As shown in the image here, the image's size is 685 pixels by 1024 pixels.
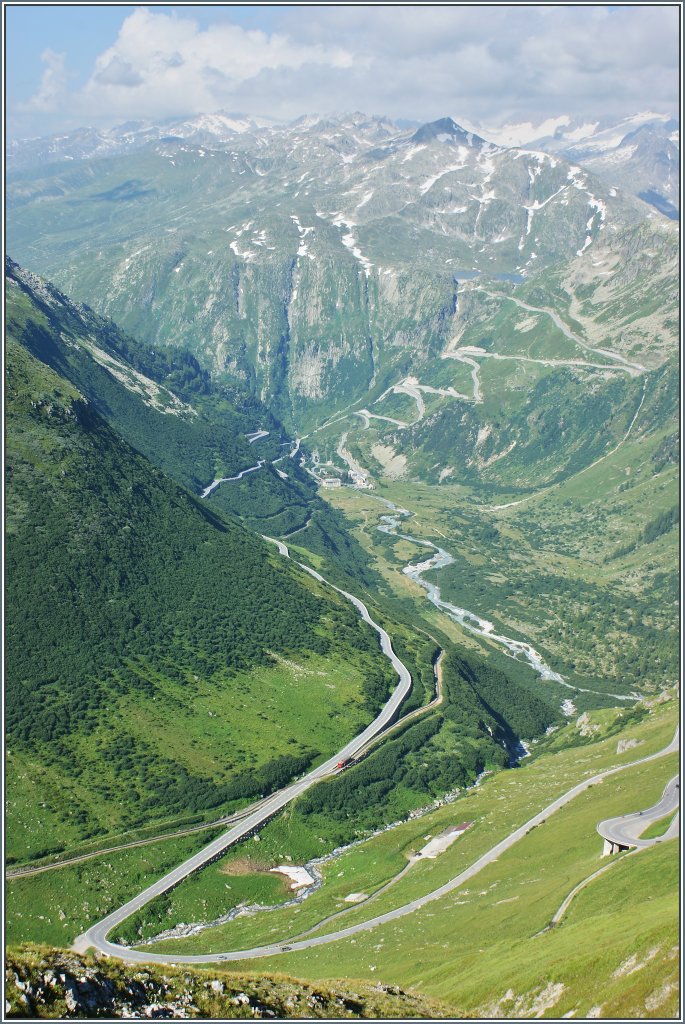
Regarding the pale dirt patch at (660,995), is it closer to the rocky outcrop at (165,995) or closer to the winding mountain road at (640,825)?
the rocky outcrop at (165,995)

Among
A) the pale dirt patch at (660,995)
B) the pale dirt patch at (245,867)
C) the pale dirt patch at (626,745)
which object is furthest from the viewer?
the pale dirt patch at (626,745)

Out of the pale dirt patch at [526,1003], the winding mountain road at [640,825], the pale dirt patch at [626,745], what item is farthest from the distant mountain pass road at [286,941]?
the pale dirt patch at [526,1003]

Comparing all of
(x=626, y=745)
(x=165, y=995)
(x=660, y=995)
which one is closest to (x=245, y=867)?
(x=626, y=745)

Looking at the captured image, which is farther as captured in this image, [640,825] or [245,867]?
Answer: [245,867]

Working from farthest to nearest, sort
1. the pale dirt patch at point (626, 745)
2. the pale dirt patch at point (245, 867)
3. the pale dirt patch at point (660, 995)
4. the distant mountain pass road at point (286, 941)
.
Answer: the pale dirt patch at point (626, 745)
the pale dirt patch at point (245, 867)
the distant mountain pass road at point (286, 941)
the pale dirt patch at point (660, 995)

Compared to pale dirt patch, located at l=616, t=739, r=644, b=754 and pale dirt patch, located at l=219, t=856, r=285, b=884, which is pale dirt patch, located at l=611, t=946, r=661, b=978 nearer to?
pale dirt patch, located at l=219, t=856, r=285, b=884

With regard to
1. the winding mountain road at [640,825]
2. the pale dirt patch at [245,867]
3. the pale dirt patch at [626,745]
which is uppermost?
the winding mountain road at [640,825]

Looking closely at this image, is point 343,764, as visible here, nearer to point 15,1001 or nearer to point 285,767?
point 285,767

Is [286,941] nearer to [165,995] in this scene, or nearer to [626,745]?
[165,995]

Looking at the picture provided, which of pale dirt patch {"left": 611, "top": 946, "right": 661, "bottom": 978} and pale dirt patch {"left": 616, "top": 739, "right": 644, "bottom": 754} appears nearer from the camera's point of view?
pale dirt patch {"left": 611, "top": 946, "right": 661, "bottom": 978}

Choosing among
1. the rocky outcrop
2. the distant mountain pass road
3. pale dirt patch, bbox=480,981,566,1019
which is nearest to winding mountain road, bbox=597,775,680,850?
the distant mountain pass road
